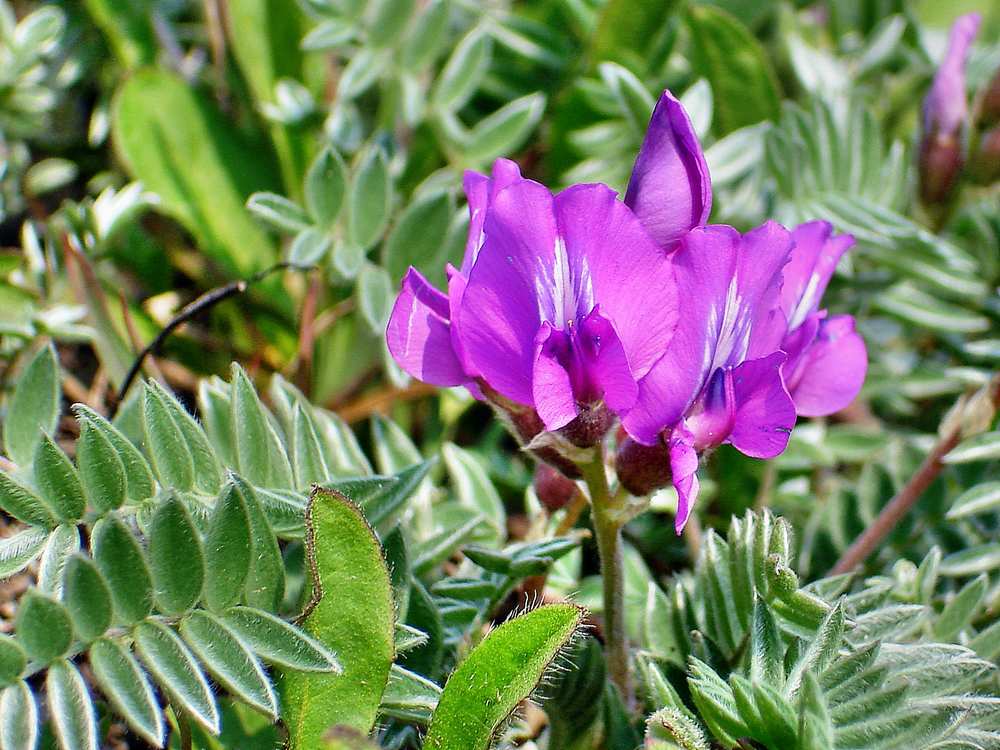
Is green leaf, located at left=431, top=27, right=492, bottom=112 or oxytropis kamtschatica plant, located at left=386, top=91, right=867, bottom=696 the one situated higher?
oxytropis kamtschatica plant, located at left=386, top=91, right=867, bottom=696

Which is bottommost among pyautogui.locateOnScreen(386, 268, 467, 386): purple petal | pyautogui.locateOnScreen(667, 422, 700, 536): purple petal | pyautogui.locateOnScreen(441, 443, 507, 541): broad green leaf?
pyautogui.locateOnScreen(441, 443, 507, 541): broad green leaf

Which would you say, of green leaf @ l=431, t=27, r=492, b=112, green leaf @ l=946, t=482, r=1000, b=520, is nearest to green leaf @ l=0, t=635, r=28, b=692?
green leaf @ l=946, t=482, r=1000, b=520

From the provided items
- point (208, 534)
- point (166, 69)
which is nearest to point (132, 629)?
point (208, 534)

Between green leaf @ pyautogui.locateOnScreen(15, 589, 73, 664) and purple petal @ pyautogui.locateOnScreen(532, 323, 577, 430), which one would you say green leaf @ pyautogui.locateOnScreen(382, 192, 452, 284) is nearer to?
purple petal @ pyautogui.locateOnScreen(532, 323, 577, 430)

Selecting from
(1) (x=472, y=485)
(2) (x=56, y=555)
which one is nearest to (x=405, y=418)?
(1) (x=472, y=485)

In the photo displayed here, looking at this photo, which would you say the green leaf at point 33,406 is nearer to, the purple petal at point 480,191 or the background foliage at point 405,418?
the background foliage at point 405,418

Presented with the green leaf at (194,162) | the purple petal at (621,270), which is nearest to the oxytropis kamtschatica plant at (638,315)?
the purple petal at (621,270)

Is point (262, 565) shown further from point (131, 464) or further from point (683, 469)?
point (683, 469)
